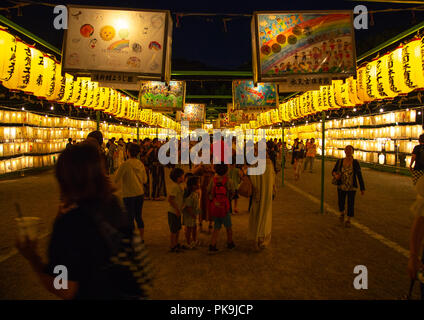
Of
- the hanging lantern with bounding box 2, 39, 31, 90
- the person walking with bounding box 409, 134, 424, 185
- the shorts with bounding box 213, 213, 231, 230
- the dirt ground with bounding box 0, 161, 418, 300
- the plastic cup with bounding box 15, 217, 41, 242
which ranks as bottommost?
the dirt ground with bounding box 0, 161, 418, 300

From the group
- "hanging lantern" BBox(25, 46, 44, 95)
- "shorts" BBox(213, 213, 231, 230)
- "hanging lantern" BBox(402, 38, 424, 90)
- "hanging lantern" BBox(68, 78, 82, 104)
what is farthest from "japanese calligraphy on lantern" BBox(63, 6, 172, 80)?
"hanging lantern" BBox(402, 38, 424, 90)

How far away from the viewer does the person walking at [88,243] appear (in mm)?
1634

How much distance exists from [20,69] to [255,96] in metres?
9.12

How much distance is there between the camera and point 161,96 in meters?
13.2

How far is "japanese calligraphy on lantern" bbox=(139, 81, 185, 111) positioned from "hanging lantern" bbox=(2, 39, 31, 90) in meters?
5.97

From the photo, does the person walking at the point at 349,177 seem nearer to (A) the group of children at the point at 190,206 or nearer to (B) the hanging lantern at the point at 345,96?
(A) the group of children at the point at 190,206

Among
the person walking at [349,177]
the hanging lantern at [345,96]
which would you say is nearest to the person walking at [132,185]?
the person walking at [349,177]

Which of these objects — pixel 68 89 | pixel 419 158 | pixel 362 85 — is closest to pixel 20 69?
pixel 68 89

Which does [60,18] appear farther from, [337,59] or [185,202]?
[337,59]

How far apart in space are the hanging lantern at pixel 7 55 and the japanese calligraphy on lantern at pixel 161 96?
6.52m

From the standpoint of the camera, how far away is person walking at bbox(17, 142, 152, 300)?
163 cm

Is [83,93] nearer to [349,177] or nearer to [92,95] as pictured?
[92,95]

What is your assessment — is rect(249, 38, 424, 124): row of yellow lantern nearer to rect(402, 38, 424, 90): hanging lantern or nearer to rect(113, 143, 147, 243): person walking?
rect(402, 38, 424, 90): hanging lantern

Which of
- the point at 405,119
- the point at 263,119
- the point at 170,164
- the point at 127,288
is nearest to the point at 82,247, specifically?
the point at 127,288
